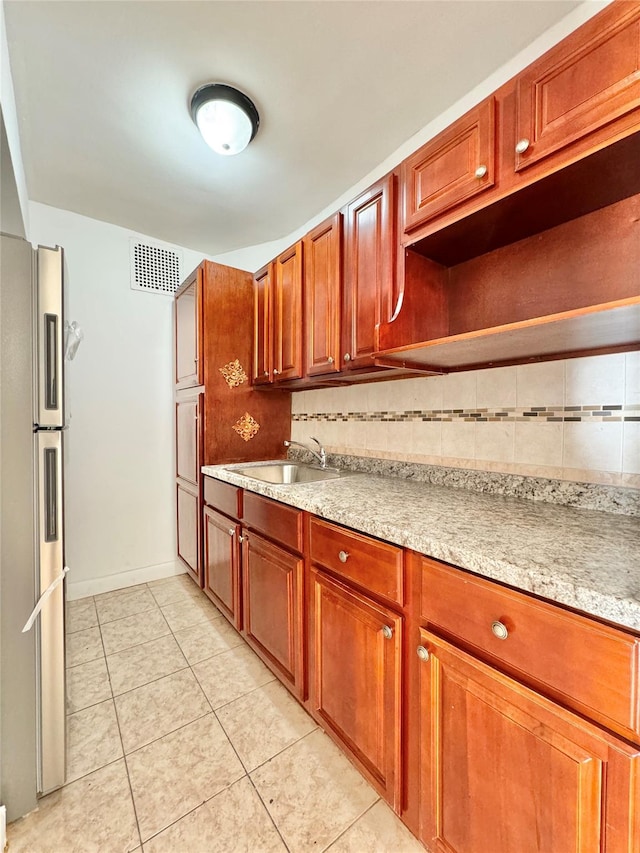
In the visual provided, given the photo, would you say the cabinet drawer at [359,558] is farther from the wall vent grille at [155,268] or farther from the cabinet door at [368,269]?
the wall vent grille at [155,268]

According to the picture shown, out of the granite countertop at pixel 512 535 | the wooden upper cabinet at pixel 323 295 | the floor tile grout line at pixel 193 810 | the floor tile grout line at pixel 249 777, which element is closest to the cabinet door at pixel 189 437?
the wooden upper cabinet at pixel 323 295

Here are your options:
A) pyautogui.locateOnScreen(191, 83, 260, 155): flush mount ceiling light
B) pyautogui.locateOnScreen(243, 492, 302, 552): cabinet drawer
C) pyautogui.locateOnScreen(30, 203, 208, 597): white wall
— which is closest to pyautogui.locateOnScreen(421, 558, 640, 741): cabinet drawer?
pyautogui.locateOnScreen(243, 492, 302, 552): cabinet drawer

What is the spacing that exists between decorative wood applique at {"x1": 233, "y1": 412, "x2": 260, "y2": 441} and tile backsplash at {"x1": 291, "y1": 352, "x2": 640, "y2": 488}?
78 centimetres

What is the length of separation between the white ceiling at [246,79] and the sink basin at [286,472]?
1629 millimetres

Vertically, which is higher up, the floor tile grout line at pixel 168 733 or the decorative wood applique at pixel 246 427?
the decorative wood applique at pixel 246 427

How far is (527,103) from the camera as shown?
0.98m

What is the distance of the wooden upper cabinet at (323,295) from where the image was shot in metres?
1.64

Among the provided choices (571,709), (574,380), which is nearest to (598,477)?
(574,380)

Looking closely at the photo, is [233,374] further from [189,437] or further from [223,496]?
[223,496]

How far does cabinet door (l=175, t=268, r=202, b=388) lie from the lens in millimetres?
2209

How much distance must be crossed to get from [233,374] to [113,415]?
3.22 feet

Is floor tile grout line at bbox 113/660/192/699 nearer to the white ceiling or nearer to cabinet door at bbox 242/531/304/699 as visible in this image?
cabinet door at bbox 242/531/304/699

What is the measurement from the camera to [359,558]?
1071mm

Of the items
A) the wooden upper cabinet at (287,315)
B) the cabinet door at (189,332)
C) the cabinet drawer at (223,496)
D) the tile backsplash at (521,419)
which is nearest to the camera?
the tile backsplash at (521,419)
